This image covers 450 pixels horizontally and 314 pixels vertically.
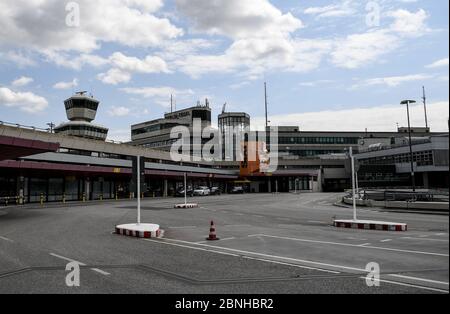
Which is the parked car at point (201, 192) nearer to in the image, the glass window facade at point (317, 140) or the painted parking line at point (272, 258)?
the painted parking line at point (272, 258)

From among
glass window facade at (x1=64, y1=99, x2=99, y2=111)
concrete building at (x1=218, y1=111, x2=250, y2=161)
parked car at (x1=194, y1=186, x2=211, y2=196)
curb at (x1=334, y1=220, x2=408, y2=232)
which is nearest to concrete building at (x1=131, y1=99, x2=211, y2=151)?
concrete building at (x1=218, y1=111, x2=250, y2=161)

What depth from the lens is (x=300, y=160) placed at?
4072 inches

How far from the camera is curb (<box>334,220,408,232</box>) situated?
16.5m

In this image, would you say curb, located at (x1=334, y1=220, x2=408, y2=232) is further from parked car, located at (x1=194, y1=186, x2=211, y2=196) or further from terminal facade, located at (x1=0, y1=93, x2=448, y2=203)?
parked car, located at (x1=194, y1=186, x2=211, y2=196)

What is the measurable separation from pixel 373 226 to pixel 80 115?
292ft

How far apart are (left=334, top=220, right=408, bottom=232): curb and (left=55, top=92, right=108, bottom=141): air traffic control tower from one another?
8351cm

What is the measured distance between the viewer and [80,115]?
94.1m

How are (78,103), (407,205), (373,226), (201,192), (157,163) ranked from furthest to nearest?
1. (78,103)
2. (201,192)
3. (157,163)
4. (407,205)
5. (373,226)

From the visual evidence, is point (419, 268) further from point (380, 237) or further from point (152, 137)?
point (152, 137)

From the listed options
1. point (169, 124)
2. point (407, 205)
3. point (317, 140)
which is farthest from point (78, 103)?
point (407, 205)

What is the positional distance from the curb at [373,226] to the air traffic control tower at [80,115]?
8351 centimetres

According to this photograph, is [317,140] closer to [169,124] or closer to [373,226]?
[169,124]
